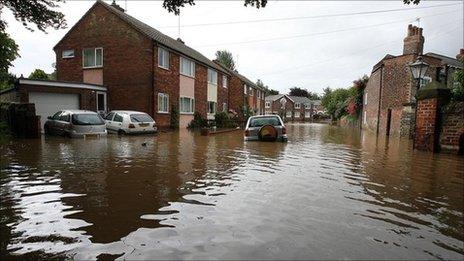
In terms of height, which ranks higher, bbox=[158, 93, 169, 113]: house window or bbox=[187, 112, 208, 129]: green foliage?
bbox=[158, 93, 169, 113]: house window

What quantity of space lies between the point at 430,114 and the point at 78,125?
15202 mm

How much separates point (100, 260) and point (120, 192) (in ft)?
8.61

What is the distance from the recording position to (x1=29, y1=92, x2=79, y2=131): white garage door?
19969 mm

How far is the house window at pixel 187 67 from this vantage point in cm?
2748

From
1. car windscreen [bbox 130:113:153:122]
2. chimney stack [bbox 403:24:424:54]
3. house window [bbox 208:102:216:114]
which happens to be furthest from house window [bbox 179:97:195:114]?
chimney stack [bbox 403:24:424:54]

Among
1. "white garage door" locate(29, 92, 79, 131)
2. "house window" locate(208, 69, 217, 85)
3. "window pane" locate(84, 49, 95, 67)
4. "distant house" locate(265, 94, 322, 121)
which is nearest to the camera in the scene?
"white garage door" locate(29, 92, 79, 131)

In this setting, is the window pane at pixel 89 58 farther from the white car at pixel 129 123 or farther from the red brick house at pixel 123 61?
the white car at pixel 129 123

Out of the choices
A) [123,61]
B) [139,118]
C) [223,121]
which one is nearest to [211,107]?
[223,121]

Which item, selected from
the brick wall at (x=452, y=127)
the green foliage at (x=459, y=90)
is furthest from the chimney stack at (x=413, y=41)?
the brick wall at (x=452, y=127)

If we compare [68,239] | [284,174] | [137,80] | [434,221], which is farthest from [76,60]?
[434,221]

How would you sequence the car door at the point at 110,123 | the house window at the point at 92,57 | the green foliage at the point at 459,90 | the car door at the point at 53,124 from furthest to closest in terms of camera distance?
1. the house window at the point at 92,57
2. the car door at the point at 110,123
3. the car door at the point at 53,124
4. the green foliage at the point at 459,90

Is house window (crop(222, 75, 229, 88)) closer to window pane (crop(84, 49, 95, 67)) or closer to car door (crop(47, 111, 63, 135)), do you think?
window pane (crop(84, 49, 95, 67))

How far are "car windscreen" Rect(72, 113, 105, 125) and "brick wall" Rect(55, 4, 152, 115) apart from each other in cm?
648

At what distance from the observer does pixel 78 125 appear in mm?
15930
